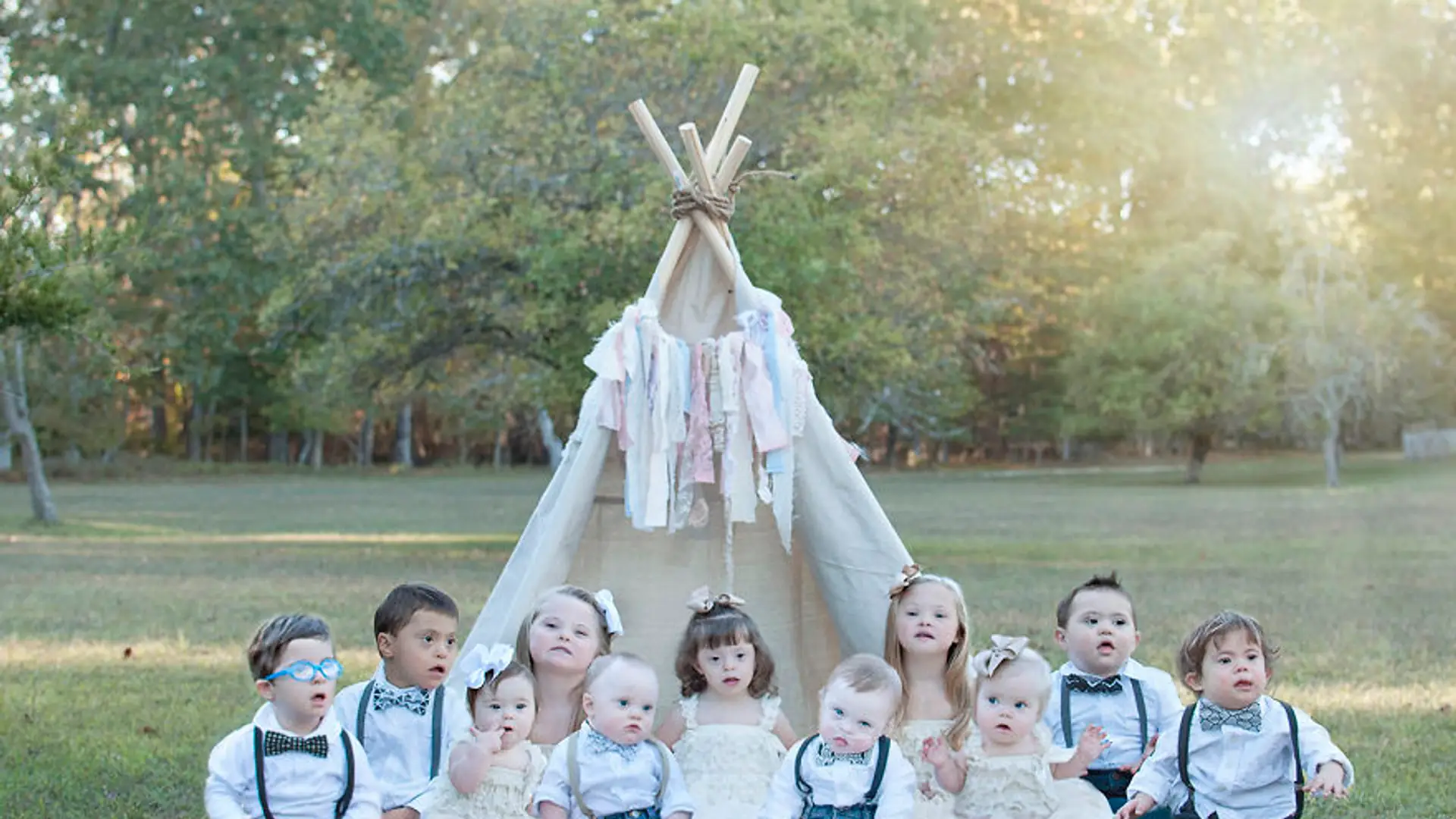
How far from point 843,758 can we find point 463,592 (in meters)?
9.34

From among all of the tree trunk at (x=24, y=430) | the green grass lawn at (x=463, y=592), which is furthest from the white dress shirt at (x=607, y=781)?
the tree trunk at (x=24, y=430)

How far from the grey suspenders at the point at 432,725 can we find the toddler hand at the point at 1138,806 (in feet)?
6.52

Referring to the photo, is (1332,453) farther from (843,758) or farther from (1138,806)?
(843,758)

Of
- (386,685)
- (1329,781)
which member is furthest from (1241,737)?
(386,685)

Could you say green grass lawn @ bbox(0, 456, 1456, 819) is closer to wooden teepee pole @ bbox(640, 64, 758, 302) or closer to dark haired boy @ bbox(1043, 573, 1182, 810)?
dark haired boy @ bbox(1043, 573, 1182, 810)

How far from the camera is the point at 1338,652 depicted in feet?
33.8

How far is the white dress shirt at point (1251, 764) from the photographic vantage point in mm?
4445

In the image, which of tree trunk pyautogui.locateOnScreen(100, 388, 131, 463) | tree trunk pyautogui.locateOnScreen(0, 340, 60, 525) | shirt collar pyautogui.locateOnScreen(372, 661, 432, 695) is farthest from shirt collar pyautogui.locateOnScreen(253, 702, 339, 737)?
tree trunk pyautogui.locateOnScreen(100, 388, 131, 463)

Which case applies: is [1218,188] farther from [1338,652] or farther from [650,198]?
[1338,652]

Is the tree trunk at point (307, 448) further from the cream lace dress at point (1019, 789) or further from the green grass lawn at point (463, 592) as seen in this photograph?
the cream lace dress at point (1019, 789)

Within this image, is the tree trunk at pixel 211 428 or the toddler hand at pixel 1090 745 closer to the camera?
the toddler hand at pixel 1090 745

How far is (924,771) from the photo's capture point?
495 cm

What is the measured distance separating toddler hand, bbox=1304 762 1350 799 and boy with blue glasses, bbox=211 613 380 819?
241 cm

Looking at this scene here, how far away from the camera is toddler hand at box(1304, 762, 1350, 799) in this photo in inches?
166
